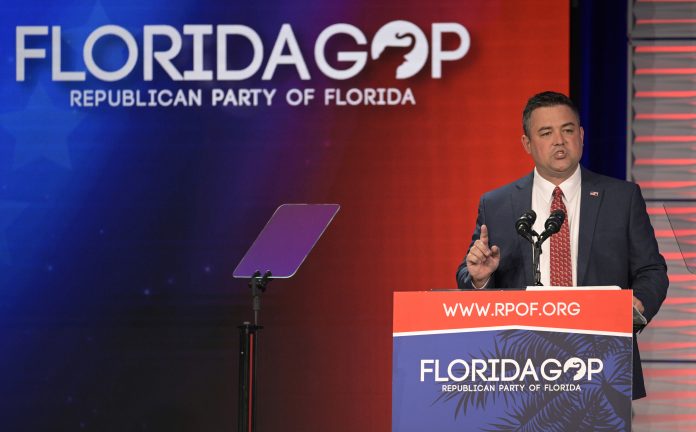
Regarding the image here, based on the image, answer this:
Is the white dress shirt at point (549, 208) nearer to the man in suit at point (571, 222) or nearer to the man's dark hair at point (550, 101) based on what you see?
the man in suit at point (571, 222)

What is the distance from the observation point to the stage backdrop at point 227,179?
571cm

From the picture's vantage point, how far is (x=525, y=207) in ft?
13.5

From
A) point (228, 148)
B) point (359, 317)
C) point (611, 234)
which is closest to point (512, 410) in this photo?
point (611, 234)

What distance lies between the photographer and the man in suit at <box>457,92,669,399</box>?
400 cm

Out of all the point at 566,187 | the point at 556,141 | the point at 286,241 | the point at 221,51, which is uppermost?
the point at 221,51

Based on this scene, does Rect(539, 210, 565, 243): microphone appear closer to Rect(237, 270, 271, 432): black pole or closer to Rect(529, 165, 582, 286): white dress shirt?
Rect(529, 165, 582, 286): white dress shirt

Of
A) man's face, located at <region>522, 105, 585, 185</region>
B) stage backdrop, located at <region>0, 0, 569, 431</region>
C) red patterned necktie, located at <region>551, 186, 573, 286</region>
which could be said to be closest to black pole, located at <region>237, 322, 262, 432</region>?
stage backdrop, located at <region>0, 0, 569, 431</region>

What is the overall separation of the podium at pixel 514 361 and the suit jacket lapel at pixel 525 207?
1067 millimetres

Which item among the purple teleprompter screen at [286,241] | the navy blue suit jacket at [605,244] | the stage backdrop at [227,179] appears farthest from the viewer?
the stage backdrop at [227,179]

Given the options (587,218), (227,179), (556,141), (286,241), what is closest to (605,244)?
(587,218)

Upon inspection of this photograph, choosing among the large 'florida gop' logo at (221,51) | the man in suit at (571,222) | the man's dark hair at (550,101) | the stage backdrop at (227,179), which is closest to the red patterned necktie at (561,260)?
the man in suit at (571,222)

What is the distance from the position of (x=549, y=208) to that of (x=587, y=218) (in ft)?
0.52

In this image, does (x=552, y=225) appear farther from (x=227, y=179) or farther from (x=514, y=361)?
(x=227, y=179)

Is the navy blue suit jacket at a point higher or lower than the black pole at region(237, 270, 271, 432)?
higher
